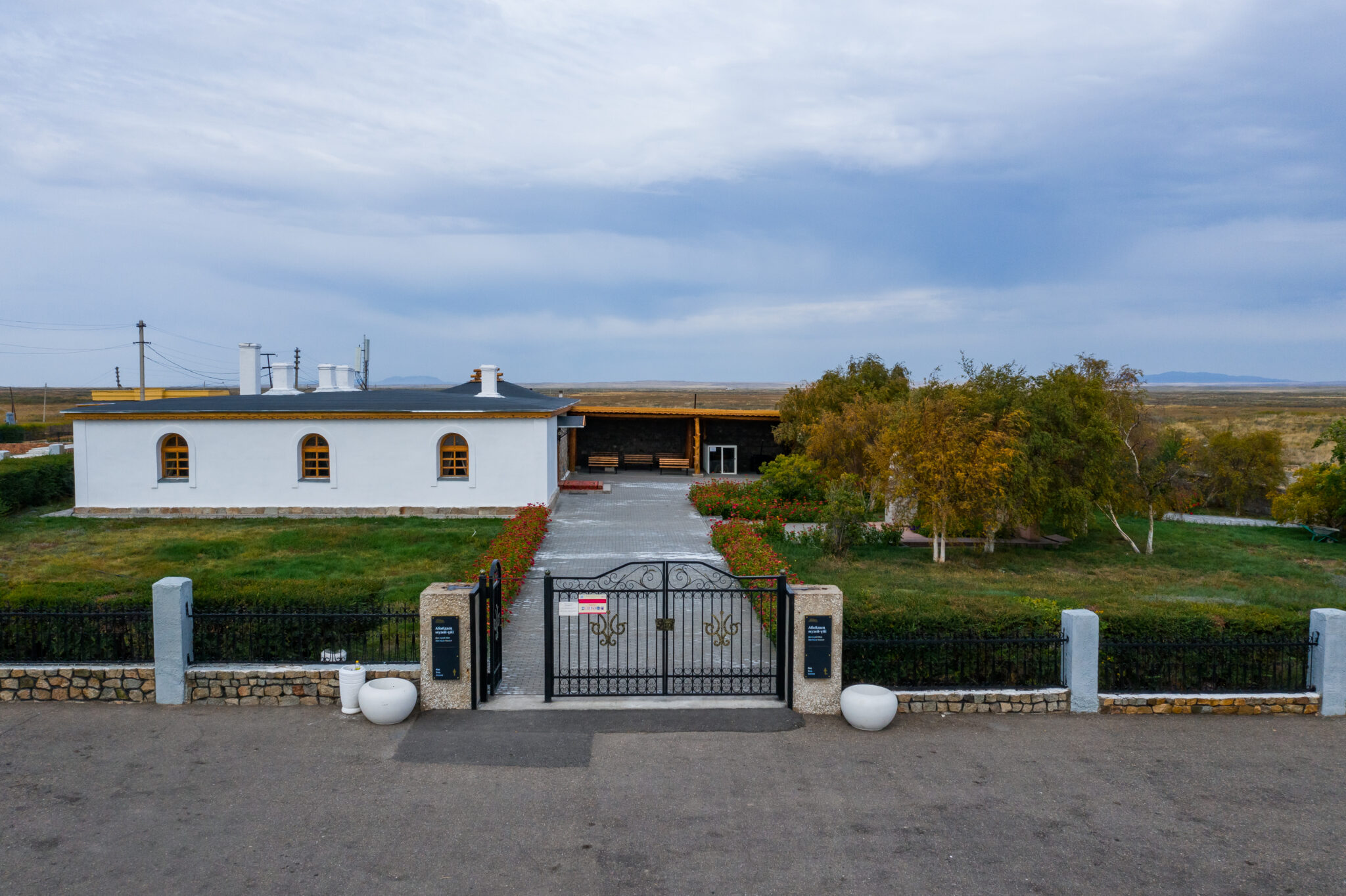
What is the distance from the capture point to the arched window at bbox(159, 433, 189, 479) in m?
25.2

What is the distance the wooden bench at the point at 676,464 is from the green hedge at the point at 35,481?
23.1 m

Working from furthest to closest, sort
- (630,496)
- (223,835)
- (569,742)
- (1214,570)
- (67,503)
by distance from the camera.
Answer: (630,496) < (67,503) < (1214,570) < (569,742) < (223,835)

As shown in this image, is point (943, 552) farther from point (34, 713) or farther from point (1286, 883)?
point (34, 713)

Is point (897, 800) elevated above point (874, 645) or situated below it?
below

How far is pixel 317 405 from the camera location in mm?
25688

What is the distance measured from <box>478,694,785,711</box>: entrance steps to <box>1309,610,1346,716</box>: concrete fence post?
596 centimetres

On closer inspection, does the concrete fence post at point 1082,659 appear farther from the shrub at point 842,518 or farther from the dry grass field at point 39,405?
the dry grass field at point 39,405

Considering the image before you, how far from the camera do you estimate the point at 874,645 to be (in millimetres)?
9430

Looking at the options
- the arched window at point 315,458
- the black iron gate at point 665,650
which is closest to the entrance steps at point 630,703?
Answer: the black iron gate at point 665,650

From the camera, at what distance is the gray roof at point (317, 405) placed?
24688 millimetres

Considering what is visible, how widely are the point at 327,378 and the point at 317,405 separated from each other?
21.0ft

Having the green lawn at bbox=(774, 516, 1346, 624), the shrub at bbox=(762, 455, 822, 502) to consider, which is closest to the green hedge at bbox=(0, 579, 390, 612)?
the green lawn at bbox=(774, 516, 1346, 624)

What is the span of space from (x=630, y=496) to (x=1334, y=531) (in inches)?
883

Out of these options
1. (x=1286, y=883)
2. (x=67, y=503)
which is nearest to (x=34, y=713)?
(x=1286, y=883)
